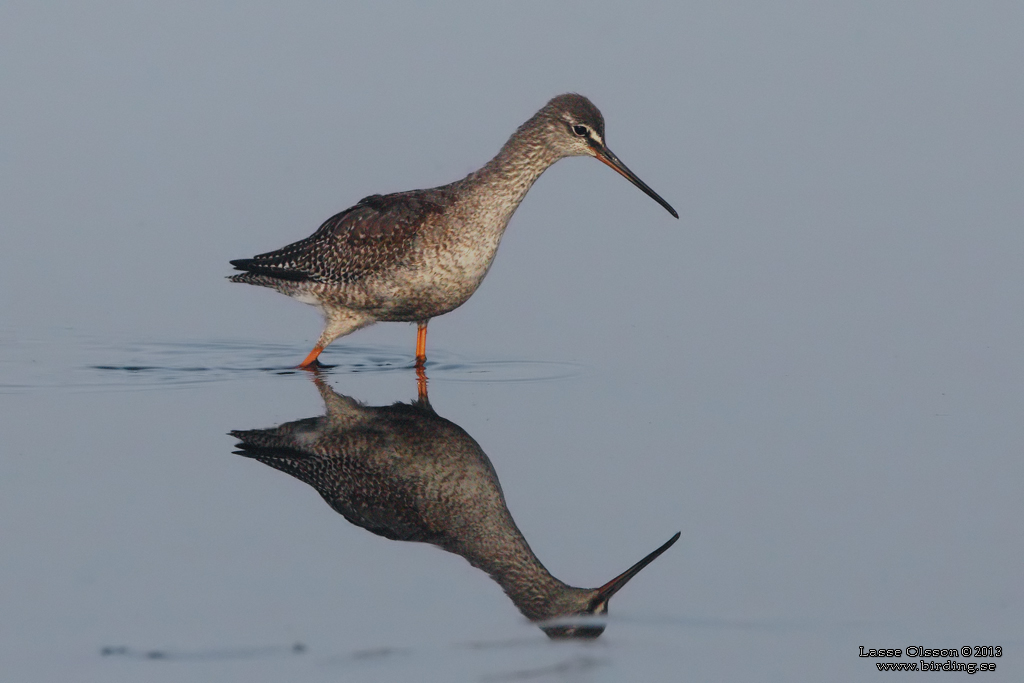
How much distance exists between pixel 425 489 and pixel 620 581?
5.31 feet

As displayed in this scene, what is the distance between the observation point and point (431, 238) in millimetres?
10734

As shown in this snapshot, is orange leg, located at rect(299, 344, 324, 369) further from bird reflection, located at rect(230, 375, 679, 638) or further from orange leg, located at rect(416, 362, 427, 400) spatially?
bird reflection, located at rect(230, 375, 679, 638)

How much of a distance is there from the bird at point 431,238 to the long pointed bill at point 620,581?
187 inches

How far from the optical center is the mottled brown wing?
1092cm

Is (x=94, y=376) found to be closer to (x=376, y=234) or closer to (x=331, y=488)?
(x=376, y=234)

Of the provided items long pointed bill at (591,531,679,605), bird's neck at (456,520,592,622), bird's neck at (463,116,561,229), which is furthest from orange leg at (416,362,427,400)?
long pointed bill at (591,531,679,605)

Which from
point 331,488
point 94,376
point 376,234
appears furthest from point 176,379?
point 331,488

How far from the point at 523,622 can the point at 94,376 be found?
588 cm

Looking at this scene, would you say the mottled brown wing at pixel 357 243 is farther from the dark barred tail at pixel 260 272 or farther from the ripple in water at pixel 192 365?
the ripple in water at pixel 192 365

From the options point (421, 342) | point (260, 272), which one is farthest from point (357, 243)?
point (260, 272)

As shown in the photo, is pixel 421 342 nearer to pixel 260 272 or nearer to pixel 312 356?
pixel 312 356

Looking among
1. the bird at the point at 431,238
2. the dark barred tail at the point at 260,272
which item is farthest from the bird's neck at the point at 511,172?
the dark barred tail at the point at 260,272

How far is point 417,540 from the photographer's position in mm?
6840

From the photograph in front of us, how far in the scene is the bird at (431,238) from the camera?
35.2 ft
